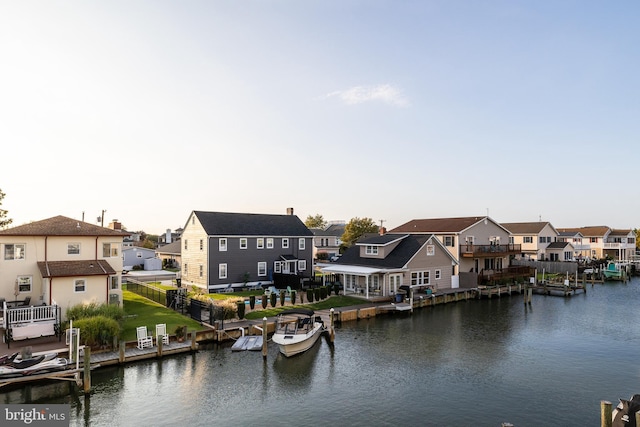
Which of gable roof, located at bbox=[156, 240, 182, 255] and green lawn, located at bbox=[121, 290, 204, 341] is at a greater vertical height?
gable roof, located at bbox=[156, 240, 182, 255]

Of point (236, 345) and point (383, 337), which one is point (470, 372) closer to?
point (383, 337)

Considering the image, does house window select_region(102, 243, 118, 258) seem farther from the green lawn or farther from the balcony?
the balcony

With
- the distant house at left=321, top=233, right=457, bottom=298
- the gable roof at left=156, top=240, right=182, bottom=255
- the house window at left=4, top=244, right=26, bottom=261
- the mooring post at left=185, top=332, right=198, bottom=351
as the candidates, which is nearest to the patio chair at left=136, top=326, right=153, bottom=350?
the mooring post at left=185, top=332, right=198, bottom=351

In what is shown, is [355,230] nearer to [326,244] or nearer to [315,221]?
[326,244]

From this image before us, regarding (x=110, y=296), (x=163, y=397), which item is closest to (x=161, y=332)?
(x=163, y=397)

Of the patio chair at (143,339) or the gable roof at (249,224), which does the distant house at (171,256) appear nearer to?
the gable roof at (249,224)

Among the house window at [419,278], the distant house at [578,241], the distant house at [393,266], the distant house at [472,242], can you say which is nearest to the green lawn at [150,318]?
the distant house at [393,266]
